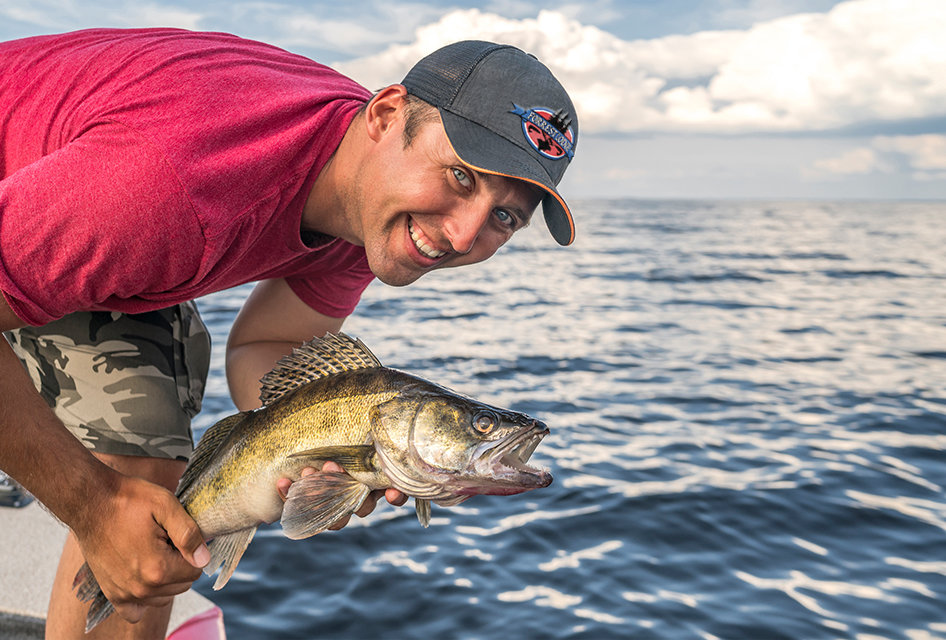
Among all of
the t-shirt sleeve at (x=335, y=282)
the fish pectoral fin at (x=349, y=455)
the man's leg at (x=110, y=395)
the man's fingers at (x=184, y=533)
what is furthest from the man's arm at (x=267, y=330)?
the fish pectoral fin at (x=349, y=455)

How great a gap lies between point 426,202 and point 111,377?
142 cm

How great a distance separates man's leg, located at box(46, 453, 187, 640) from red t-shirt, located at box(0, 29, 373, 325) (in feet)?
2.34

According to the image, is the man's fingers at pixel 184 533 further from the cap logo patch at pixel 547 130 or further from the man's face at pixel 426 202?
the cap logo patch at pixel 547 130

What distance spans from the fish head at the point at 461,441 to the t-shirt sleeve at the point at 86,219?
0.93 metres

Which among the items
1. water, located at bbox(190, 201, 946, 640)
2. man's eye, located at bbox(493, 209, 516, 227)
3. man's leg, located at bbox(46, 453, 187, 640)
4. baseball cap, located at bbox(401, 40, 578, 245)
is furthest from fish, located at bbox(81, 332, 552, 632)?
water, located at bbox(190, 201, 946, 640)

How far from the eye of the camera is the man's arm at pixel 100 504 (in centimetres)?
239

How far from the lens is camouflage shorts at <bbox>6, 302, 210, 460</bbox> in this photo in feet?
10.2

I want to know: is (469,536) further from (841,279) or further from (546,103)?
(841,279)

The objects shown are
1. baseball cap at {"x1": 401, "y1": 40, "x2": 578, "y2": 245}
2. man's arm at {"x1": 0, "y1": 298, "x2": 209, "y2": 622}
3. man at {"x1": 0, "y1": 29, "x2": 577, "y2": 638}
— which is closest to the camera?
man at {"x1": 0, "y1": 29, "x2": 577, "y2": 638}

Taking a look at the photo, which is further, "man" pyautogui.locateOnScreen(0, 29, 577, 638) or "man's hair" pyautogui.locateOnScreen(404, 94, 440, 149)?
"man's hair" pyautogui.locateOnScreen(404, 94, 440, 149)

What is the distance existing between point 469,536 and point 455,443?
13.1 ft

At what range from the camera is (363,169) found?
2941 millimetres

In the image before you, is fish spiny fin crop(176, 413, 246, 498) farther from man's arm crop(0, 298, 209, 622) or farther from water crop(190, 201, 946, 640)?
water crop(190, 201, 946, 640)

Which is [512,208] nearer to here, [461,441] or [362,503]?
[461,441]
